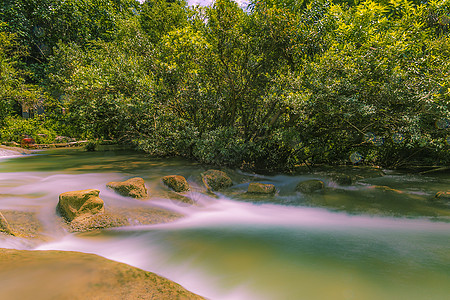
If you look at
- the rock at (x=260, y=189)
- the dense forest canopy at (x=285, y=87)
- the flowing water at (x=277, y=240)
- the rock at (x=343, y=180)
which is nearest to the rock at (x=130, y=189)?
the flowing water at (x=277, y=240)

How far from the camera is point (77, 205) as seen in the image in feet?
15.3

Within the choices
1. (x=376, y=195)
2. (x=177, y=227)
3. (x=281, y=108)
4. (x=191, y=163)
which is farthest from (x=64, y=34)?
(x=376, y=195)

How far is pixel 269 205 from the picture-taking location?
663 cm

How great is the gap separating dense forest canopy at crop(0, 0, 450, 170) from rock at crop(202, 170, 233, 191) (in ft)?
3.61

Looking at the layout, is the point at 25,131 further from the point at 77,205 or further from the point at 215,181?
the point at 77,205

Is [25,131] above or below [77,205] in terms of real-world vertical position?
above

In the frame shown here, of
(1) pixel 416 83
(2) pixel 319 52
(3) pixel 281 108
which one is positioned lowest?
(3) pixel 281 108

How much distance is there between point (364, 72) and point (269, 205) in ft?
15.2

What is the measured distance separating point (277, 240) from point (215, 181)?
3.46 metres

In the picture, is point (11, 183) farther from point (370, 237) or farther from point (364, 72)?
point (364, 72)

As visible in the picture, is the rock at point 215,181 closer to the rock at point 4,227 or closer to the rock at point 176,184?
the rock at point 176,184

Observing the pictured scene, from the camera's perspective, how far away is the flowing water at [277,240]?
3.18m

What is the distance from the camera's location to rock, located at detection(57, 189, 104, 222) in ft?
15.1

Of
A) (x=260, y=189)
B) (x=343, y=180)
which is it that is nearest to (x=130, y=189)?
(x=260, y=189)
